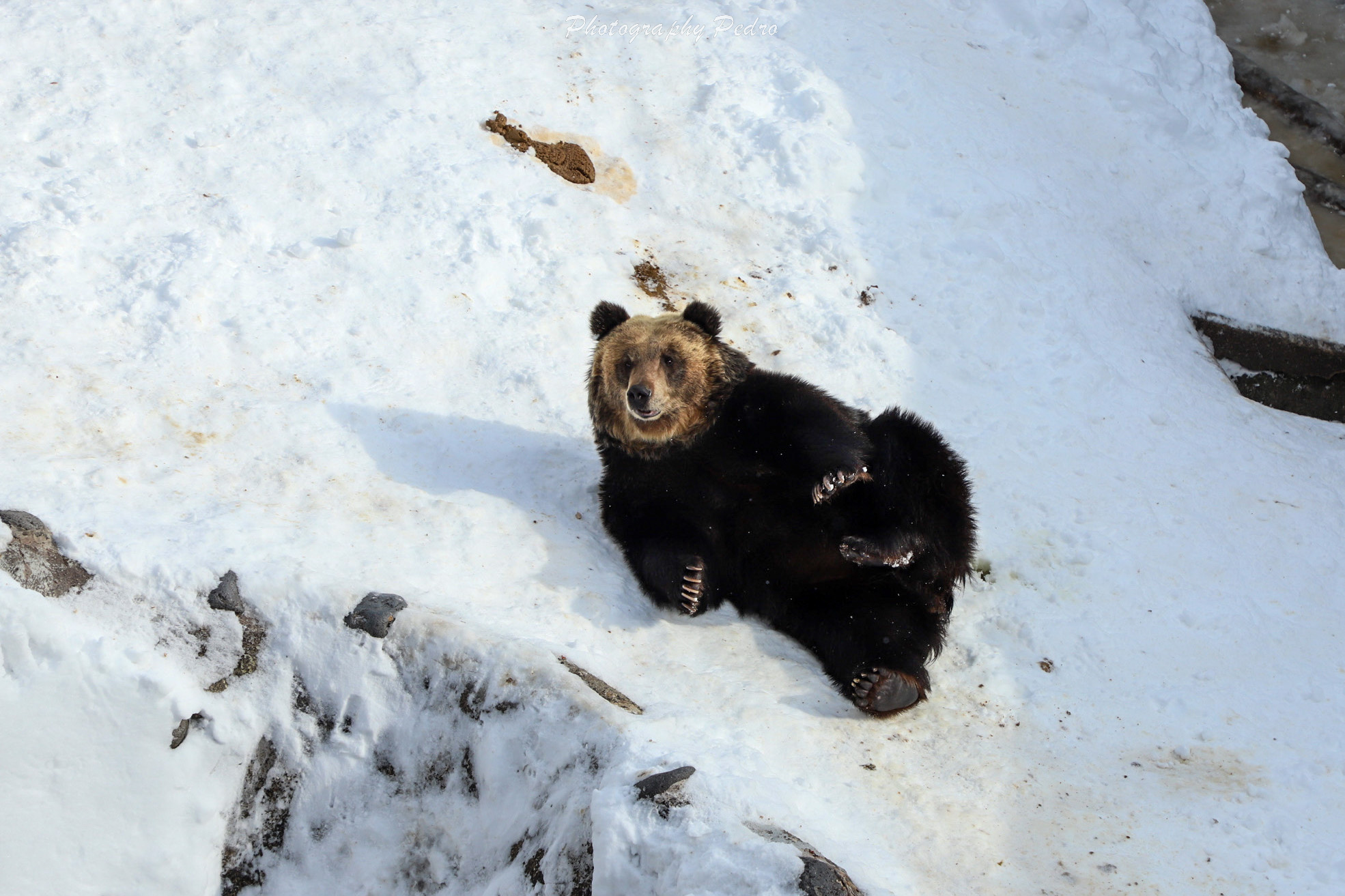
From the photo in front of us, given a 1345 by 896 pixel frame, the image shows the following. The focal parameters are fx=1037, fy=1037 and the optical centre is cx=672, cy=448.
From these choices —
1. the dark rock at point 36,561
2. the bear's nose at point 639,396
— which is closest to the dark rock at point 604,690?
the bear's nose at point 639,396

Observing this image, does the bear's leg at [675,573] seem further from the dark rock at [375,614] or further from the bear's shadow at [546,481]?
the dark rock at [375,614]

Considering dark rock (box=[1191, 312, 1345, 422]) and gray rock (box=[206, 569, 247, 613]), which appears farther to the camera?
dark rock (box=[1191, 312, 1345, 422])

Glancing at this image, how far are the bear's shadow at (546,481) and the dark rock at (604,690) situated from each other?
506 millimetres

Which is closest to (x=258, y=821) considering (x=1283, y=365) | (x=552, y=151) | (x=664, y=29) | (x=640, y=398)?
(x=640, y=398)

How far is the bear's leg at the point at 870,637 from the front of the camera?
4.21 m

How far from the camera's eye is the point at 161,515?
422cm

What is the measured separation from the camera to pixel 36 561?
3.80 meters

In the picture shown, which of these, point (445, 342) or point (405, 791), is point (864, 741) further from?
point (445, 342)

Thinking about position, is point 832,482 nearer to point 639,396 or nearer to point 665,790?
point 639,396

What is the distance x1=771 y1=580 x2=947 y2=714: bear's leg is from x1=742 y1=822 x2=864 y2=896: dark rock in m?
1.16

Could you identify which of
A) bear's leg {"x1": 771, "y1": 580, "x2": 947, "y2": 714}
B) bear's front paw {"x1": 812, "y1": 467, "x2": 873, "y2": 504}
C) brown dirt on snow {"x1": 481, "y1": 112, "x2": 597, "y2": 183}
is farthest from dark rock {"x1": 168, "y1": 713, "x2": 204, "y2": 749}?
brown dirt on snow {"x1": 481, "y1": 112, "x2": 597, "y2": 183}

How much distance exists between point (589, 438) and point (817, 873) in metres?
3.29

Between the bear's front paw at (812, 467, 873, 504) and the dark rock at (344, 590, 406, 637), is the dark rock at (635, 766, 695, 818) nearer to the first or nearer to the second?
the dark rock at (344, 590, 406, 637)

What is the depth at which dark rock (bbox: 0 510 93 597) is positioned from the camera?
374cm
